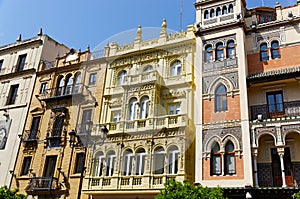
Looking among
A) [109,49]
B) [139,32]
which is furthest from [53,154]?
[139,32]

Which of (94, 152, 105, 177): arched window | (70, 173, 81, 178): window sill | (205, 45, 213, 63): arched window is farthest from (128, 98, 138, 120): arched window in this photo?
(205, 45, 213, 63): arched window

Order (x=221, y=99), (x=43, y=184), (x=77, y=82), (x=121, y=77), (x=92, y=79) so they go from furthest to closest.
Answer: (x=77, y=82) < (x=92, y=79) < (x=121, y=77) < (x=43, y=184) < (x=221, y=99)

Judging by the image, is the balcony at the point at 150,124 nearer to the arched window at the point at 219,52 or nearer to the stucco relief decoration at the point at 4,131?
the arched window at the point at 219,52

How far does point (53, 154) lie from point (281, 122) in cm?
1460

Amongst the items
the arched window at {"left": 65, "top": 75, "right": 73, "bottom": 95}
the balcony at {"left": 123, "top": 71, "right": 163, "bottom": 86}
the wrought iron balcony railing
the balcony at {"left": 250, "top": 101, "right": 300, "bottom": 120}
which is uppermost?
the arched window at {"left": 65, "top": 75, "right": 73, "bottom": 95}

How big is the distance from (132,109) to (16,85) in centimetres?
1239

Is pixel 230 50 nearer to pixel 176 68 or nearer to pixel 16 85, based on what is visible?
pixel 176 68

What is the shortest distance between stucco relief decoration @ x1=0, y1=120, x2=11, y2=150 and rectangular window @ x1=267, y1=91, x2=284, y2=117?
62.2 ft

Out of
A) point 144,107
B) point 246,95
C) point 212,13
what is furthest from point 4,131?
point 246,95

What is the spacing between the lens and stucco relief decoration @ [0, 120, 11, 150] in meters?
24.0

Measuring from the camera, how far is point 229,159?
51.6 ft

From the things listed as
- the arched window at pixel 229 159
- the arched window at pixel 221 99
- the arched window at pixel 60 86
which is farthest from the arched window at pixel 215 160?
the arched window at pixel 60 86

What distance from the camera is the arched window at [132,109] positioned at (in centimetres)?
1957

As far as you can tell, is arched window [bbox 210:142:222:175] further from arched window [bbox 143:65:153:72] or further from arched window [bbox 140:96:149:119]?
arched window [bbox 143:65:153:72]
